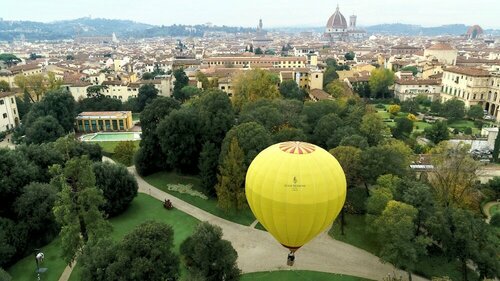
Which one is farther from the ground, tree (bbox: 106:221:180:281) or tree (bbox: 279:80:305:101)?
tree (bbox: 279:80:305:101)

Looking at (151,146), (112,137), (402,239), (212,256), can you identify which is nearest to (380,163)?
(402,239)

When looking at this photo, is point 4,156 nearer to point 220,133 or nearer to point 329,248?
point 220,133

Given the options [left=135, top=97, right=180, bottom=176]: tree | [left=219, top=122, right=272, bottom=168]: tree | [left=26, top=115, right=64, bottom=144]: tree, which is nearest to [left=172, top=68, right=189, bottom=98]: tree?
[left=26, top=115, right=64, bottom=144]: tree

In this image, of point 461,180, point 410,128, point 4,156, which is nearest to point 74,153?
point 4,156

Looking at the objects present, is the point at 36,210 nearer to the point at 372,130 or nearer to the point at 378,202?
the point at 378,202

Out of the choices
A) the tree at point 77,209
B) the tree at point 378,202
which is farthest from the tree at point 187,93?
the tree at point 378,202

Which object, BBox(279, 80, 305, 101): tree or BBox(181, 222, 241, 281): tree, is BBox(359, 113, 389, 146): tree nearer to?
BBox(279, 80, 305, 101): tree
